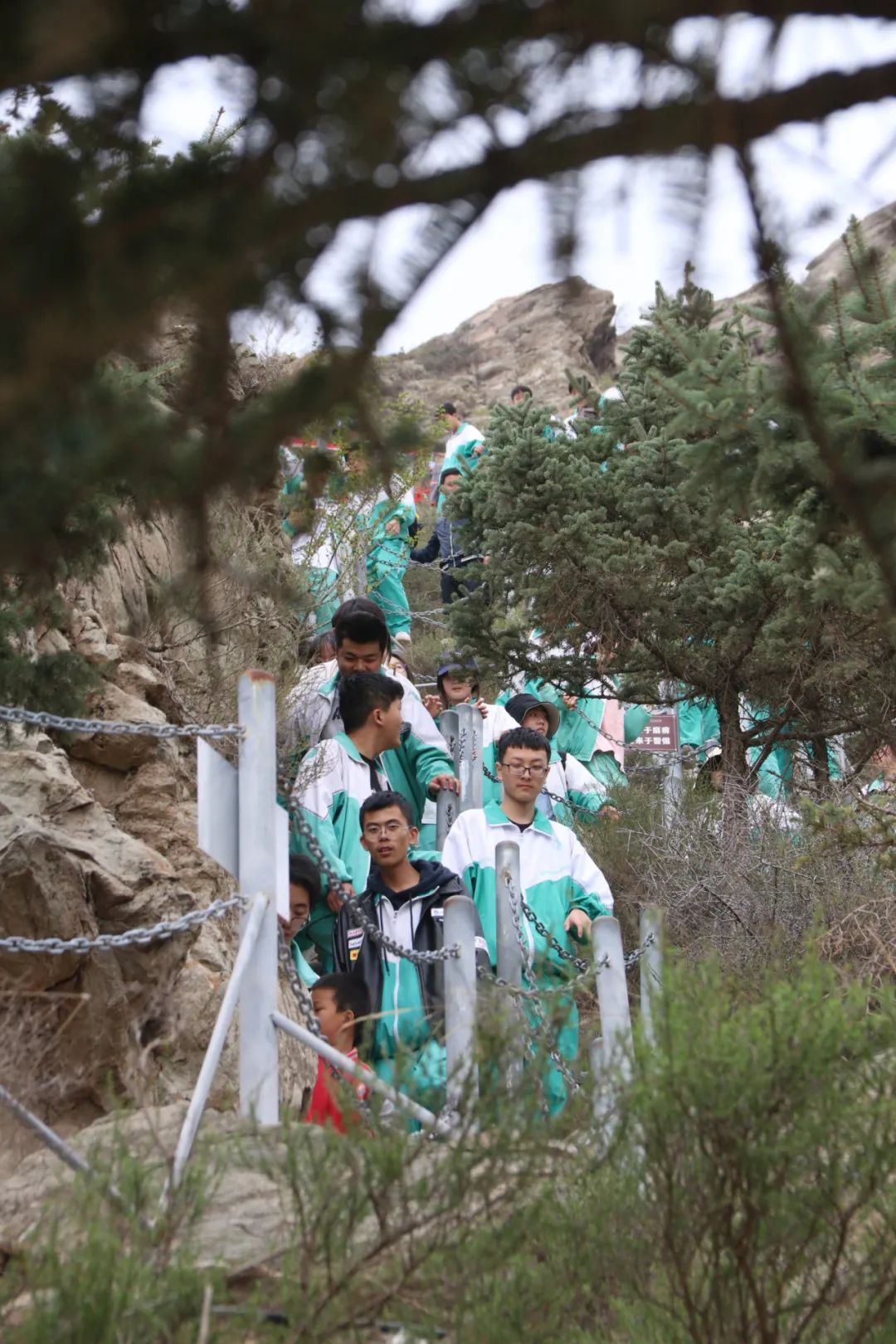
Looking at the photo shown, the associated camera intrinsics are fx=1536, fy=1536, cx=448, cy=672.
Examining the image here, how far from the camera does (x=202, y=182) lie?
6.35ft

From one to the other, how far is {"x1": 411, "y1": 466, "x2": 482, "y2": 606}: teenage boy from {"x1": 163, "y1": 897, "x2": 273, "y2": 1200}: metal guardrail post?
16.6ft

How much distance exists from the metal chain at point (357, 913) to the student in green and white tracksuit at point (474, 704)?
3.73m

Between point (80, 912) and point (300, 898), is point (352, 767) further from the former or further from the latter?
point (80, 912)

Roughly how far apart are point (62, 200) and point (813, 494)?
8.34 feet

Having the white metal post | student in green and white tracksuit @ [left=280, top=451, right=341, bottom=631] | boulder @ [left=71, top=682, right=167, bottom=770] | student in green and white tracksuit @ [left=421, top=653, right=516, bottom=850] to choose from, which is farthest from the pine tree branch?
student in green and white tracksuit @ [left=421, top=653, right=516, bottom=850]

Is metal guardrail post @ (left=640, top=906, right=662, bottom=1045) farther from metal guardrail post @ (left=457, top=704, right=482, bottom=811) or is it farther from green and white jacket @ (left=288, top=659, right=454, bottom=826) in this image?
metal guardrail post @ (left=457, top=704, right=482, bottom=811)

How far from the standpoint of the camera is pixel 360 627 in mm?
7191

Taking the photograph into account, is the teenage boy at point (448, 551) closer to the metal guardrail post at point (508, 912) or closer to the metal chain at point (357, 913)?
the metal guardrail post at point (508, 912)

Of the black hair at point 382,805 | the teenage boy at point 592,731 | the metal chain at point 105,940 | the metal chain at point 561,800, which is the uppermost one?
the teenage boy at point 592,731

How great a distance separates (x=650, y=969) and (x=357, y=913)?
1452mm

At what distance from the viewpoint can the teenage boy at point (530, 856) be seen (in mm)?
6336

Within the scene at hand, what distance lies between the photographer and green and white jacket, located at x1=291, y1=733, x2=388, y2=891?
6.59 m

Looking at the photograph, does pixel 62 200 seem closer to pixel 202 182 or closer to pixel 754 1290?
pixel 202 182

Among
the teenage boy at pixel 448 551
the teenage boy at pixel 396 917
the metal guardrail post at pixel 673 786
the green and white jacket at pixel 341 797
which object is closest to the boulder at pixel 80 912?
the teenage boy at pixel 396 917
